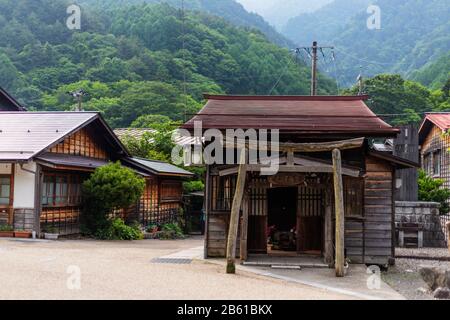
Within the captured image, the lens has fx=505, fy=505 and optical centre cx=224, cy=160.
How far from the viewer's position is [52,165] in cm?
1666

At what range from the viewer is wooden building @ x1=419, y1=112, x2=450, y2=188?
2280 centimetres

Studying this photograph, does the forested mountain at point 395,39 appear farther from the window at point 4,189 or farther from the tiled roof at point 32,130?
the window at point 4,189

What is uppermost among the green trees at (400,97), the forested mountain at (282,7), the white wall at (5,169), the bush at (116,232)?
the forested mountain at (282,7)

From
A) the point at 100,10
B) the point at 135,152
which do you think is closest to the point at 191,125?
the point at 135,152

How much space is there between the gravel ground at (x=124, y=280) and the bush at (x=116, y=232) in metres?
5.74

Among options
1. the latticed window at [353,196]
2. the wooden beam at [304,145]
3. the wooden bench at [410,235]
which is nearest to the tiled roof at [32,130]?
the wooden beam at [304,145]

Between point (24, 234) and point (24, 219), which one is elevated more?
point (24, 219)

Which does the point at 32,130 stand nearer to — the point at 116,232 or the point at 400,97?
the point at 116,232

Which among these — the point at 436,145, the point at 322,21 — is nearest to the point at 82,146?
the point at 436,145

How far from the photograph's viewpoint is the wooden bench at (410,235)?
18.5 meters

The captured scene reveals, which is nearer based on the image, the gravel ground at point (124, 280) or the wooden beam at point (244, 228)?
the gravel ground at point (124, 280)

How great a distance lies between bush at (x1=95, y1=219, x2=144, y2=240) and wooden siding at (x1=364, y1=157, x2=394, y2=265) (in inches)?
407

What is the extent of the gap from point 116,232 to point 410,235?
441 inches

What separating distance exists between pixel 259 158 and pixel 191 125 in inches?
82.7
